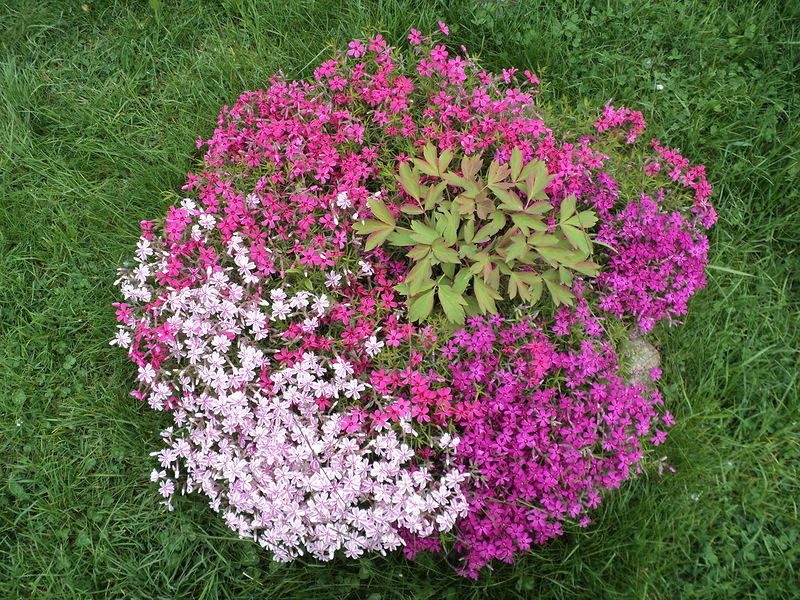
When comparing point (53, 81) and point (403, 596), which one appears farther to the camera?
point (53, 81)

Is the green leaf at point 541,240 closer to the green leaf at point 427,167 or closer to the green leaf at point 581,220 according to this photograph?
the green leaf at point 581,220

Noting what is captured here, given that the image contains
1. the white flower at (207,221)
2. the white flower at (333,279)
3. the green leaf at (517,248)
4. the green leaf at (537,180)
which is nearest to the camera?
the green leaf at (517,248)

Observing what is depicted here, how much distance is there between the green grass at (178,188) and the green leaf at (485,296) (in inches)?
45.0

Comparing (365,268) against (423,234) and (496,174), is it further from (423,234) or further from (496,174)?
(496,174)

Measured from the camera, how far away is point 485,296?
238cm

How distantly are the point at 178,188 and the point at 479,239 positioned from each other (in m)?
Answer: 2.04

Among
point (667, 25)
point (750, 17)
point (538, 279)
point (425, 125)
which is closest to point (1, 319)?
point (425, 125)

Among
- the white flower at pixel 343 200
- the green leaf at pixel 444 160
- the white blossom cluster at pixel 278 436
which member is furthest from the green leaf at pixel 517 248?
the white flower at pixel 343 200

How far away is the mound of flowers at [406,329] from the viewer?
94.7 inches

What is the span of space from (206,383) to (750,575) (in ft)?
8.54

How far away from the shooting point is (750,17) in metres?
3.71

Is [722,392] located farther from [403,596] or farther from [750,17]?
[750,17]

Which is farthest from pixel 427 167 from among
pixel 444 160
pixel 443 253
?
pixel 443 253

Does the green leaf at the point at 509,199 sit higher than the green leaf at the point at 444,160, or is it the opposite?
the green leaf at the point at 444,160
